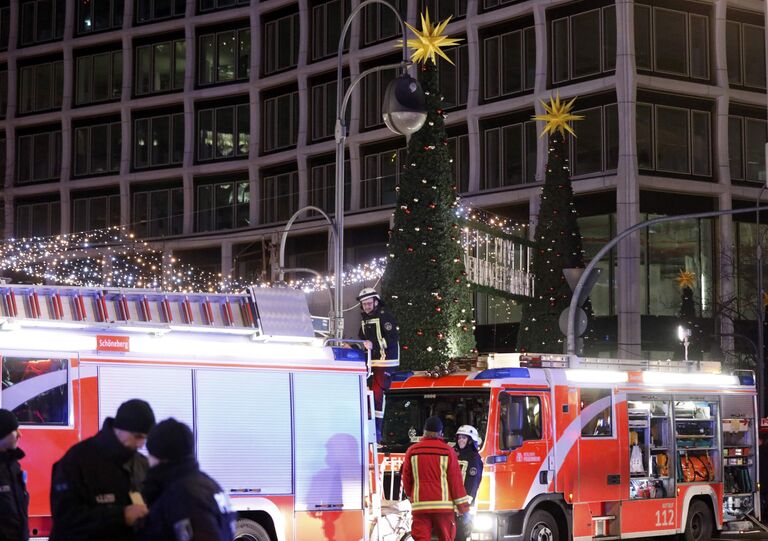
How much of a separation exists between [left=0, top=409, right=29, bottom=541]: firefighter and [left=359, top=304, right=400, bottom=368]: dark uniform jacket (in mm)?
6677

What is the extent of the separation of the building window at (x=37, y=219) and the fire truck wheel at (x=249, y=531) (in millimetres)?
51223

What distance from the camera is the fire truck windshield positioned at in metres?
17.0

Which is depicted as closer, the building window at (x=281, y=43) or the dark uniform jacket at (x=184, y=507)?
the dark uniform jacket at (x=184, y=507)

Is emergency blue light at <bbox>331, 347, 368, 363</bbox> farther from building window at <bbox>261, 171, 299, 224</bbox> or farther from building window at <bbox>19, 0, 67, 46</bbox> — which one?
building window at <bbox>19, 0, 67, 46</bbox>

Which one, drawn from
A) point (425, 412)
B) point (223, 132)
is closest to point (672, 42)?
point (223, 132)

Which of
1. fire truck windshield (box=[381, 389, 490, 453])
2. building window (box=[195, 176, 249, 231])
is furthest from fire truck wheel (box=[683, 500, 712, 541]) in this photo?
building window (box=[195, 176, 249, 231])

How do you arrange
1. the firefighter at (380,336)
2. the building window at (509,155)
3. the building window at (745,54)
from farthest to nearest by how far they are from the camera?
the building window at (509,155)
the building window at (745,54)
the firefighter at (380,336)

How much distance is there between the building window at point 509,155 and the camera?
1825 inches

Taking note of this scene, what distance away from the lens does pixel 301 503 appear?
13.6 m

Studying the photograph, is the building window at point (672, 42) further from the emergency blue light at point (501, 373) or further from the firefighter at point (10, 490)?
the firefighter at point (10, 490)

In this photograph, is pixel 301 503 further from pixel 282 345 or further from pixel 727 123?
pixel 727 123

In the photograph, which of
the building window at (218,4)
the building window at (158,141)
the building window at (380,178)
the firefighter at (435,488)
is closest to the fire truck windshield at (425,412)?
the firefighter at (435,488)

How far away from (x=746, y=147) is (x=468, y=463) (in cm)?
3351

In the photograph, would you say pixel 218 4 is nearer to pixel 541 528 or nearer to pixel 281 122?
pixel 281 122
